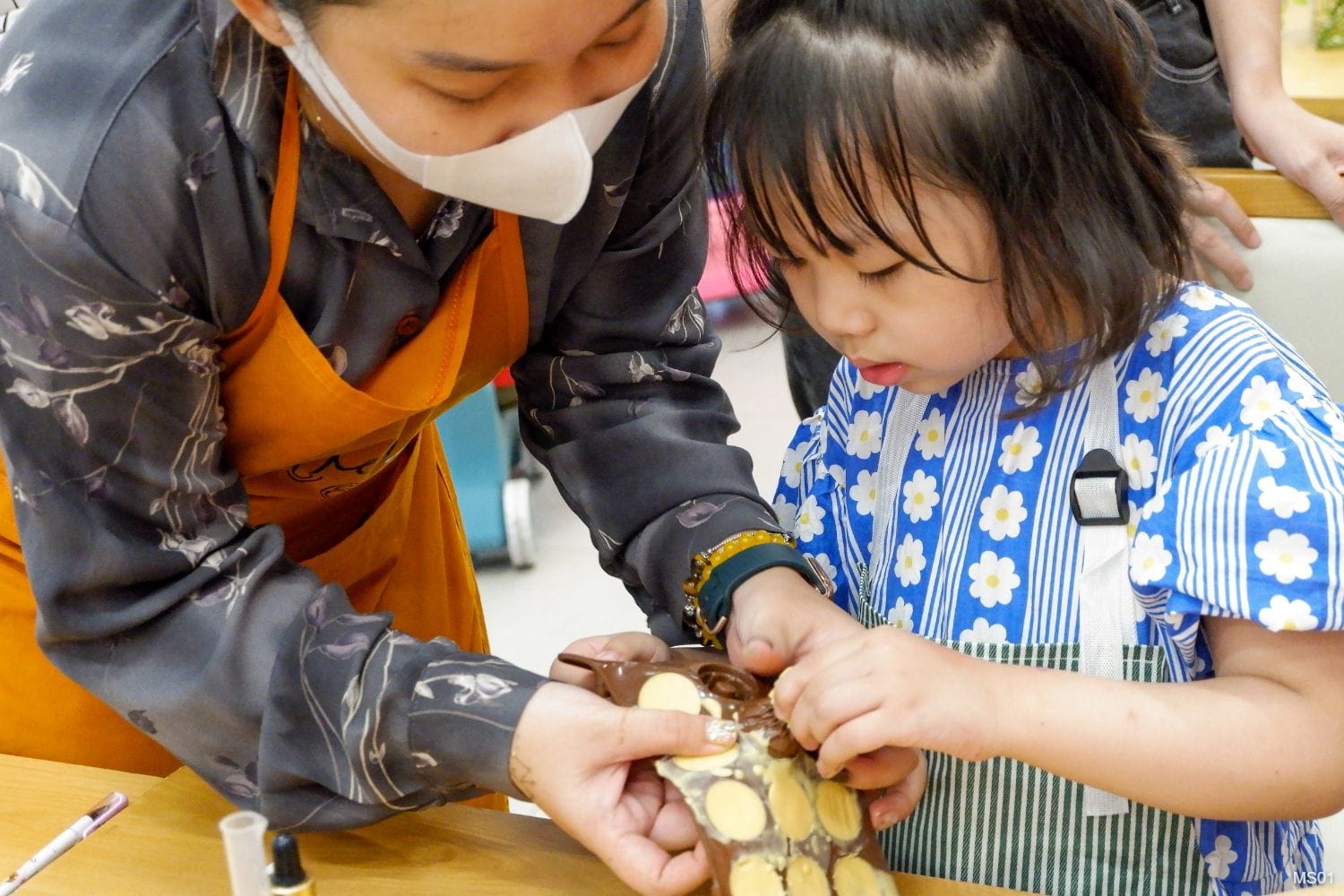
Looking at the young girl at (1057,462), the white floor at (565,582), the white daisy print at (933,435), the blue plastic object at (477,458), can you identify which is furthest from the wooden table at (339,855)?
the blue plastic object at (477,458)

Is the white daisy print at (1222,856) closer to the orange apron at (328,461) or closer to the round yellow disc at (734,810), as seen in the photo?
the round yellow disc at (734,810)

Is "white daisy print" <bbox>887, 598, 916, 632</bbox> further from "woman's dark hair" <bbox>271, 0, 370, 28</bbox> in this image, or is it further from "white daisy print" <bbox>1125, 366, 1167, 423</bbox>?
"woman's dark hair" <bbox>271, 0, 370, 28</bbox>

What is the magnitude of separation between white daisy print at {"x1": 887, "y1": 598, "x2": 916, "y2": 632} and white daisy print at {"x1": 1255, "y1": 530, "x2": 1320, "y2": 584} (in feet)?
0.90

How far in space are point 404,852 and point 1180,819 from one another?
491 mm

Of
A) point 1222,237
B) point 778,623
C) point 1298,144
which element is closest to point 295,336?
point 778,623

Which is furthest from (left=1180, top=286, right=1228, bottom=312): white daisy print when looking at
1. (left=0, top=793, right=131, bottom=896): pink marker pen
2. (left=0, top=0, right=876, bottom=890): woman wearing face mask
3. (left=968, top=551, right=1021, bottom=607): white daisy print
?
(left=0, top=793, right=131, bottom=896): pink marker pen

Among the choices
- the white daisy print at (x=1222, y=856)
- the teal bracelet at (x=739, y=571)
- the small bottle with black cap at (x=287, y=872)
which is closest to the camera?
the small bottle with black cap at (x=287, y=872)

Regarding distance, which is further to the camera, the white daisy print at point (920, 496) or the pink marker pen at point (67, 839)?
the white daisy print at point (920, 496)

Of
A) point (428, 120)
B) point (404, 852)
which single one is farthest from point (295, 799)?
point (428, 120)

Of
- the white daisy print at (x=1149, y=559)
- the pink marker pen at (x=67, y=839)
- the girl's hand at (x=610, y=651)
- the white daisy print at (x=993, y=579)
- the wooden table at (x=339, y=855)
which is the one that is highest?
the white daisy print at (x=1149, y=559)

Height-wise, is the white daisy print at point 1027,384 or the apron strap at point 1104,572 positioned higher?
the white daisy print at point 1027,384

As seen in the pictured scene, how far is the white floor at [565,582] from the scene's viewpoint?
8.22ft

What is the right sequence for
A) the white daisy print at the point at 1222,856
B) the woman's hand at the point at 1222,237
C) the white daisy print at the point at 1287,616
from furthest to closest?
the woman's hand at the point at 1222,237 < the white daisy print at the point at 1222,856 < the white daisy print at the point at 1287,616

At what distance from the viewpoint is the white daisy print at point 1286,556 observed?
30.2 inches
